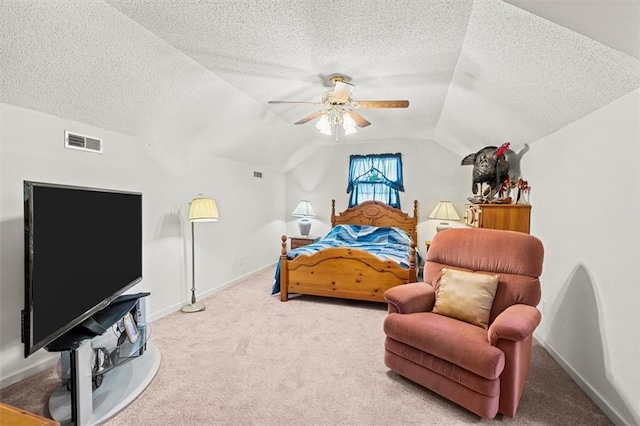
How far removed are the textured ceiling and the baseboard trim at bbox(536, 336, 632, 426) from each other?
73.0 inches

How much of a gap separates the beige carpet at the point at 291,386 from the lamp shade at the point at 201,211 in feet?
3.65

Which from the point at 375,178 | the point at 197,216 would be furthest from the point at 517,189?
the point at 197,216

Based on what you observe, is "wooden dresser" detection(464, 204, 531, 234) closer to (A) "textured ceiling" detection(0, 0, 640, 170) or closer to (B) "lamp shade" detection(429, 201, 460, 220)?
(A) "textured ceiling" detection(0, 0, 640, 170)

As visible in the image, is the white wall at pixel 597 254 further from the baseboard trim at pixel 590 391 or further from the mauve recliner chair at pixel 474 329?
the mauve recliner chair at pixel 474 329

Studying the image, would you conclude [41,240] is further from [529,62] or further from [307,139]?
[307,139]

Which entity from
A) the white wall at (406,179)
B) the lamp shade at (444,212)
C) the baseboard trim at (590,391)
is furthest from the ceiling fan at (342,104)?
the white wall at (406,179)

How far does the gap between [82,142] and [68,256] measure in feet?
4.26

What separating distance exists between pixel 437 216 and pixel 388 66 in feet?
10.2

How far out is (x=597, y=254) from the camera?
2.05 metres

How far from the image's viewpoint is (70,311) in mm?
1695

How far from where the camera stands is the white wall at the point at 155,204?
2080 millimetres

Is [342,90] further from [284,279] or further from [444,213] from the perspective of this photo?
[444,213]

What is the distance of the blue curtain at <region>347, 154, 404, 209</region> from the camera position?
223 inches

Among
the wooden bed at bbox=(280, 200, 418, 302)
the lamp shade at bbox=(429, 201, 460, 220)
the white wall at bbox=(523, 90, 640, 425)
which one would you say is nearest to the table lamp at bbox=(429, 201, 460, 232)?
the lamp shade at bbox=(429, 201, 460, 220)
